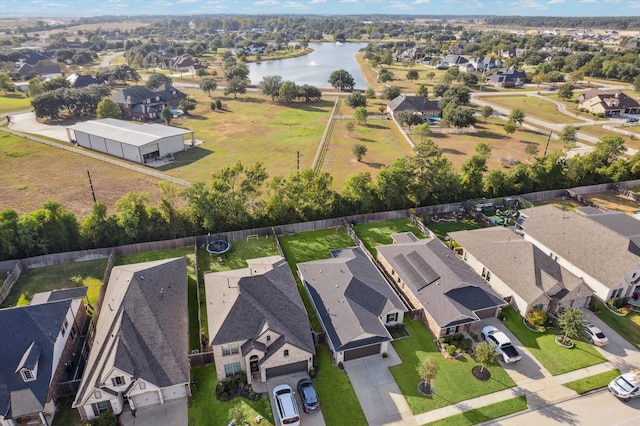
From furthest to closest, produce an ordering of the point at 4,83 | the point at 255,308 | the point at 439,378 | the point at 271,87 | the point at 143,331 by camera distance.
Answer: the point at 4,83 < the point at 271,87 < the point at 255,308 < the point at 439,378 < the point at 143,331

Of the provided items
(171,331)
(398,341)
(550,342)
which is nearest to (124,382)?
(171,331)

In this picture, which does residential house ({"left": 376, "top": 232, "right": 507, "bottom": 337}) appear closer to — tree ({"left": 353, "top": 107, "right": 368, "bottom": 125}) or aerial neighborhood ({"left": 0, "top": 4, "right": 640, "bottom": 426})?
aerial neighborhood ({"left": 0, "top": 4, "right": 640, "bottom": 426})

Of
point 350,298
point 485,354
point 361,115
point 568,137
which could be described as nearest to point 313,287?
point 350,298

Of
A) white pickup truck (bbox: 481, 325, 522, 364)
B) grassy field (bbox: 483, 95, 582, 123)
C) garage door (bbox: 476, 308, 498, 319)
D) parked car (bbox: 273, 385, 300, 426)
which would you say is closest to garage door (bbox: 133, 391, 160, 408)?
parked car (bbox: 273, 385, 300, 426)

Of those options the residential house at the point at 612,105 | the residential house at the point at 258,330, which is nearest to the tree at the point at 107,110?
the residential house at the point at 258,330

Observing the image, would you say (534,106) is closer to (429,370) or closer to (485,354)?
(485,354)

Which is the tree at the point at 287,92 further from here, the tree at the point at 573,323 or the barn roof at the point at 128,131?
the tree at the point at 573,323

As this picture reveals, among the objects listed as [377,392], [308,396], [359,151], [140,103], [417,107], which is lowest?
[377,392]
